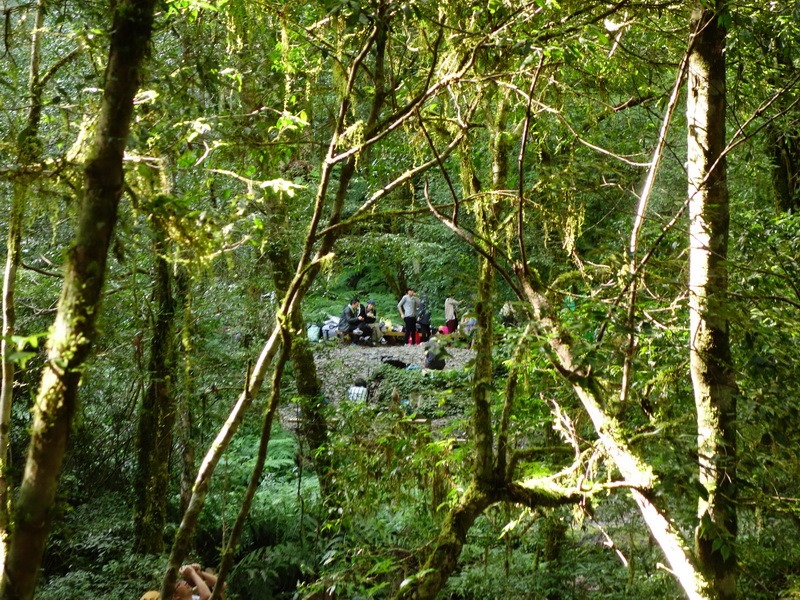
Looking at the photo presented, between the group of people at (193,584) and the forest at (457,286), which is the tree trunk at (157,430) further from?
the group of people at (193,584)

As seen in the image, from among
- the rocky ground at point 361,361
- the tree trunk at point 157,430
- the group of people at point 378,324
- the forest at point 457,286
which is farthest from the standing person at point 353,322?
the tree trunk at point 157,430

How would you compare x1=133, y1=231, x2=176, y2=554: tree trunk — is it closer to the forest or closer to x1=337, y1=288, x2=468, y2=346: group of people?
the forest

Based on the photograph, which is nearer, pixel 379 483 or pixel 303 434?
pixel 379 483

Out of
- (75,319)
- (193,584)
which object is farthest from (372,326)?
(75,319)

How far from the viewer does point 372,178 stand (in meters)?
7.97

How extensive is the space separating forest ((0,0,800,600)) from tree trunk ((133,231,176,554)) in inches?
1.5

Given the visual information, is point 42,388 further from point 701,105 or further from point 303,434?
point 303,434

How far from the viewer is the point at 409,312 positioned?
1775 cm

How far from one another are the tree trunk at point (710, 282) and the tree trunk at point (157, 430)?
5.83 m

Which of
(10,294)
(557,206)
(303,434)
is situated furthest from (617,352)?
(303,434)

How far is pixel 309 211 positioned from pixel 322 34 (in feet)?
13.9

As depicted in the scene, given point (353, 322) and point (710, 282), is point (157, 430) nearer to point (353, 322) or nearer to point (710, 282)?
point (710, 282)

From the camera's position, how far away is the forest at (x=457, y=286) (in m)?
2.97

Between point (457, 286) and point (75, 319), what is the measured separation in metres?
4.38
